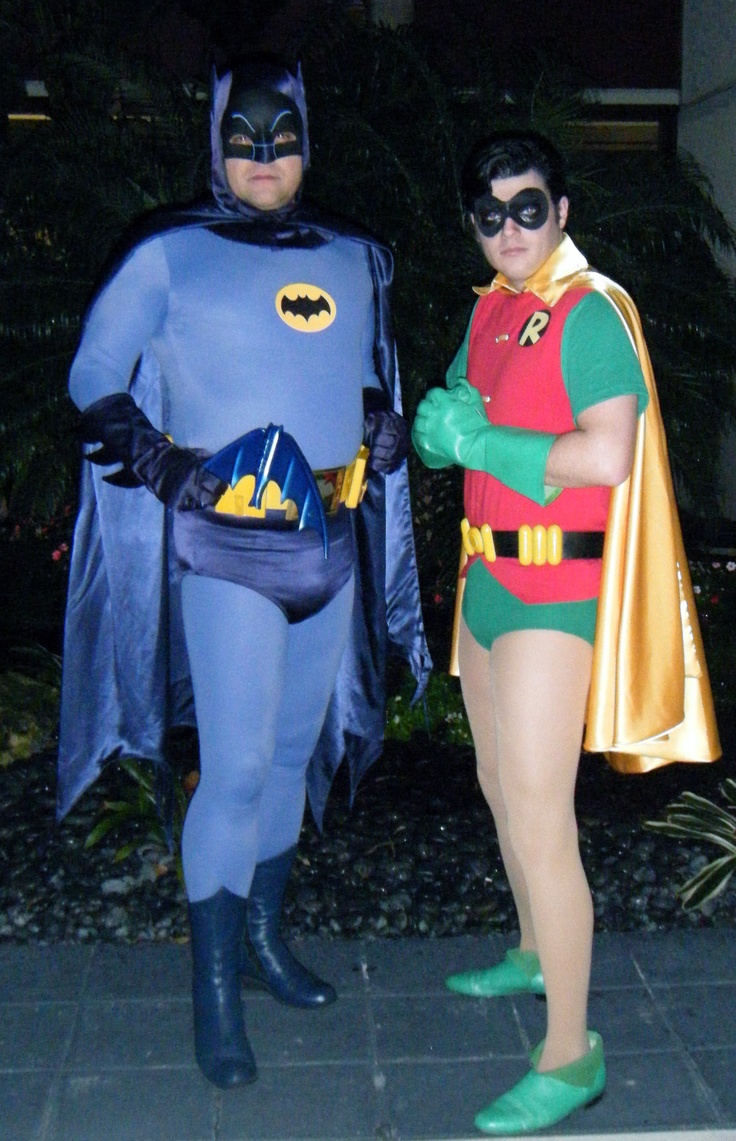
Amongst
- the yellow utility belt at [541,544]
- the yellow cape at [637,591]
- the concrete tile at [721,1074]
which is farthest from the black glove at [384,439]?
the concrete tile at [721,1074]

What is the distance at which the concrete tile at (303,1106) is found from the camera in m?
2.35

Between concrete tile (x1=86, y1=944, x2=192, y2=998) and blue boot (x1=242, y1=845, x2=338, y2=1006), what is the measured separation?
206mm

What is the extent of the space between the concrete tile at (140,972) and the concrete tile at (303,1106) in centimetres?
46

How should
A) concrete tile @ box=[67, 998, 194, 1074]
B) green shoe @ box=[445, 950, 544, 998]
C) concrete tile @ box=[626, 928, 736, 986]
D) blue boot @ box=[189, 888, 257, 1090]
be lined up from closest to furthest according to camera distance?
blue boot @ box=[189, 888, 257, 1090]
concrete tile @ box=[67, 998, 194, 1074]
green shoe @ box=[445, 950, 544, 998]
concrete tile @ box=[626, 928, 736, 986]

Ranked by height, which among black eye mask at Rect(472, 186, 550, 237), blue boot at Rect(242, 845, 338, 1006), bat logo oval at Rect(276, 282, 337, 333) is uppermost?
black eye mask at Rect(472, 186, 550, 237)

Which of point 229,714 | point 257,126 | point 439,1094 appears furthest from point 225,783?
point 257,126

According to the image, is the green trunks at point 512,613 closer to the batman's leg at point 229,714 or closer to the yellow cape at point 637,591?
the yellow cape at point 637,591

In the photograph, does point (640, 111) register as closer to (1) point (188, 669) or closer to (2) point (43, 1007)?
(1) point (188, 669)

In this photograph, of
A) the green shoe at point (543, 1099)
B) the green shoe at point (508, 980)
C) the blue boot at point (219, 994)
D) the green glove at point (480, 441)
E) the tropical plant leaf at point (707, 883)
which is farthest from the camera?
the tropical plant leaf at point (707, 883)

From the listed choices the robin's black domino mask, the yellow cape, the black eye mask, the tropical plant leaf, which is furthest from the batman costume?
the tropical plant leaf

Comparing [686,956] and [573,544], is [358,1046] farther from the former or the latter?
[573,544]

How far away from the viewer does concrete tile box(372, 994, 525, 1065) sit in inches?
104

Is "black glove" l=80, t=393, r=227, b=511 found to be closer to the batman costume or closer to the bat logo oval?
the batman costume

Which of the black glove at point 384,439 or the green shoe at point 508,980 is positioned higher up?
the black glove at point 384,439
